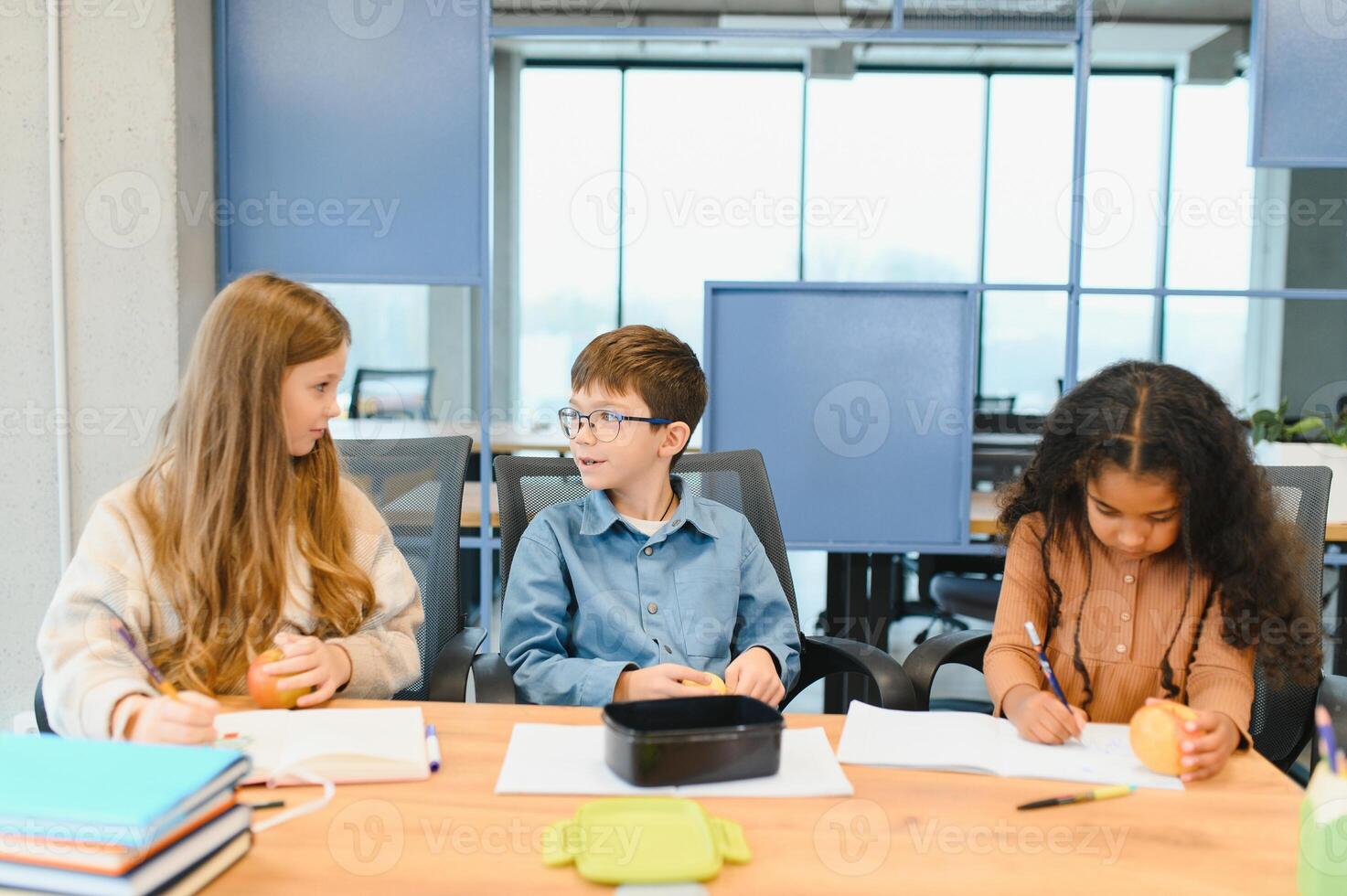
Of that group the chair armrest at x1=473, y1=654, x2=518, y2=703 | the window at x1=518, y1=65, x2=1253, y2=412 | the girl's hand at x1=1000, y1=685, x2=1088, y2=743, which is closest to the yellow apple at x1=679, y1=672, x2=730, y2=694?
the chair armrest at x1=473, y1=654, x2=518, y2=703

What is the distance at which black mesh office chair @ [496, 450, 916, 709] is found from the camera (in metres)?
1.83

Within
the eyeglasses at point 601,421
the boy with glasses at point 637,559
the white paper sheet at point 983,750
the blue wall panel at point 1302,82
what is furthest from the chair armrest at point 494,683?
the blue wall panel at point 1302,82

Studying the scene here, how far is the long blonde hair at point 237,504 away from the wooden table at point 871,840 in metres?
0.41

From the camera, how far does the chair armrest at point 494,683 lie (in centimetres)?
159

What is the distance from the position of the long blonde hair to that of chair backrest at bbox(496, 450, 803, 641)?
40 cm

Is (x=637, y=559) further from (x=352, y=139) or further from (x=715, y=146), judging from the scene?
(x=715, y=146)

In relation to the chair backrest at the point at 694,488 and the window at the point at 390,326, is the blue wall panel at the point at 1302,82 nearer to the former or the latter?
the chair backrest at the point at 694,488

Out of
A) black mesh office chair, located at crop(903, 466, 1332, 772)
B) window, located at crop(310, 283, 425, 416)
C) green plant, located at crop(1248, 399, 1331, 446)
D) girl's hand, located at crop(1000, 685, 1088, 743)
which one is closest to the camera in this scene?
girl's hand, located at crop(1000, 685, 1088, 743)

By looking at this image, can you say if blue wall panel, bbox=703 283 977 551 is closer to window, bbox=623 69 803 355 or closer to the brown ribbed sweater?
the brown ribbed sweater

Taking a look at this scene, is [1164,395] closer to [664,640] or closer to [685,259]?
[664,640]

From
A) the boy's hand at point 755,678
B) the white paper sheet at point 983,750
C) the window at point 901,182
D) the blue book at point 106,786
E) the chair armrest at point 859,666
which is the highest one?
the window at point 901,182

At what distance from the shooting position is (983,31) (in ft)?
9.05

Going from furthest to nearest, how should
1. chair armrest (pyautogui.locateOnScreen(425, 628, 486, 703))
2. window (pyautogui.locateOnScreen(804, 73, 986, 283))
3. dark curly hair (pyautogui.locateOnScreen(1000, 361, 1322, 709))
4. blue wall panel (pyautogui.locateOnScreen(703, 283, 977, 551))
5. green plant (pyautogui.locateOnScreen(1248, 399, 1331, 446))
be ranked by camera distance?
window (pyautogui.locateOnScreen(804, 73, 986, 283)) → green plant (pyautogui.locateOnScreen(1248, 399, 1331, 446)) → blue wall panel (pyautogui.locateOnScreen(703, 283, 977, 551)) → chair armrest (pyautogui.locateOnScreen(425, 628, 486, 703)) → dark curly hair (pyautogui.locateOnScreen(1000, 361, 1322, 709))

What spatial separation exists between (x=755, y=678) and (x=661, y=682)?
191 millimetres
